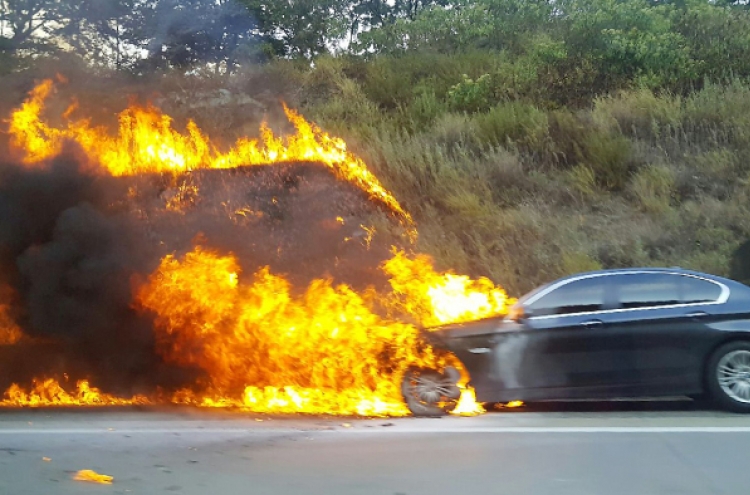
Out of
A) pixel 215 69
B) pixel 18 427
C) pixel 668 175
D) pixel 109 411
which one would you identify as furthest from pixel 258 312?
pixel 215 69

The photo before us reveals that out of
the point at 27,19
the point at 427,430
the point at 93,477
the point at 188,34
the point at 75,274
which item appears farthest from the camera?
the point at 188,34

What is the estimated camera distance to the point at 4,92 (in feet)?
45.0

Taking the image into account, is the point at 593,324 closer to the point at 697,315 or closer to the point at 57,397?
the point at 697,315

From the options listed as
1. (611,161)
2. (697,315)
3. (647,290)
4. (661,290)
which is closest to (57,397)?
(647,290)

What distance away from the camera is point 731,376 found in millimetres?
8664

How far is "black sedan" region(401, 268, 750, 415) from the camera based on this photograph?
28.6ft

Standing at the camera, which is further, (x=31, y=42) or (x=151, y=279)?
(x=31, y=42)

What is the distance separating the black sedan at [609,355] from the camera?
8.71 m

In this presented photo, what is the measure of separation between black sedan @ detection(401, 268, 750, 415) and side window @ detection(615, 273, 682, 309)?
2 cm

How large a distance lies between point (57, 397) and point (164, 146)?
17.8 feet

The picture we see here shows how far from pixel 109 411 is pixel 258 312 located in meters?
2.09

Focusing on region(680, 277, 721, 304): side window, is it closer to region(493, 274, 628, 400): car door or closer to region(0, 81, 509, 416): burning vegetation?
region(493, 274, 628, 400): car door

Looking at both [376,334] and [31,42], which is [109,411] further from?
[31,42]

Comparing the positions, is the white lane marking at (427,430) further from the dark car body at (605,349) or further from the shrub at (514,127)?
the shrub at (514,127)
